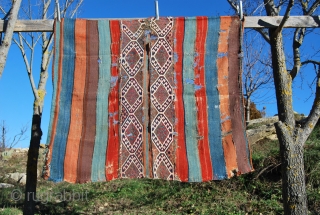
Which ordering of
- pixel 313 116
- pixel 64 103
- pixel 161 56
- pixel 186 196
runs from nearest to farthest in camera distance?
pixel 64 103, pixel 161 56, pixel 313 116, pixel 186 196

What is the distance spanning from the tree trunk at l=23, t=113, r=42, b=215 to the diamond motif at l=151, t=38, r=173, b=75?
1.81 metres

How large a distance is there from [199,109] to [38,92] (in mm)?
3249

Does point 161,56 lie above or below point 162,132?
above

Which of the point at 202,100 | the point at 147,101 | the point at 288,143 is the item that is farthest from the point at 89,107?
the point at 288,143

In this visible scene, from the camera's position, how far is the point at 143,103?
3.39 meters

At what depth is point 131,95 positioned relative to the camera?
11.2ft

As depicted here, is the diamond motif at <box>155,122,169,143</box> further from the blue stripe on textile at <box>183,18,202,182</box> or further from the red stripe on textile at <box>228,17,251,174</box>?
the red stripe on textile at <box>228,17,251,174</box>

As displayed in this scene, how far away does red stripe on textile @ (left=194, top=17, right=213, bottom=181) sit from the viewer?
132 inches

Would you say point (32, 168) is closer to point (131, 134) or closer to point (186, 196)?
point (131, 134)

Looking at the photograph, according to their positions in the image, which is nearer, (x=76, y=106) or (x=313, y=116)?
(x=76, y=106)

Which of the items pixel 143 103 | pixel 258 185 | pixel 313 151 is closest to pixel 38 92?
pixel 143 103

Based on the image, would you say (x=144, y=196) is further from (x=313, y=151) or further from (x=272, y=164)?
(x=313, y=151)

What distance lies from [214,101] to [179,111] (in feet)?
1.19

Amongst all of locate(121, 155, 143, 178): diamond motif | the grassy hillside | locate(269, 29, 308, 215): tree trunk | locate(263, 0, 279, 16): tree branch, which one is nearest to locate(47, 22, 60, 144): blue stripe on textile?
locate(121, 155, 143, 178): diamond motif
